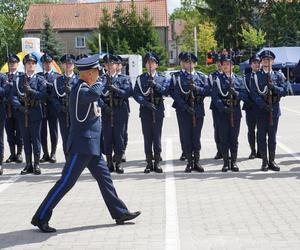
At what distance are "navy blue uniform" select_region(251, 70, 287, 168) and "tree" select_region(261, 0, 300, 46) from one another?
46.3 metres

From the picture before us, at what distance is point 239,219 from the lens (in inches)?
255

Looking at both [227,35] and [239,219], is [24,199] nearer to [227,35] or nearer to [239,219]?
[239,219]

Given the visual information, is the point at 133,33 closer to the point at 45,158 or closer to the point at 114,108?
the point at 45,158

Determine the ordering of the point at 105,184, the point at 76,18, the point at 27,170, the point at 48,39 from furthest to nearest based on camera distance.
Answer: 1. the point at 76,18
2. the point at 48,39
3. the point at 27,170
4. the point at 105,184

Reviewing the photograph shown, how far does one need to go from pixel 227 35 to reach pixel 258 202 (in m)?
51.6

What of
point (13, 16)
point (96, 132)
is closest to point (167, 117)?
point (96, 132)

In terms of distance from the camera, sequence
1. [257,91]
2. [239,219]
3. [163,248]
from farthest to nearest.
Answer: [257,91], [239,219], [163,248]

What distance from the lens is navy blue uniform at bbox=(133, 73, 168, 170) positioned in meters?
9.36

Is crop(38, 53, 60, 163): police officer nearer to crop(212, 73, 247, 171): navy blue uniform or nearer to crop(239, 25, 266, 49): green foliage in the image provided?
crop(212, 73, 247, 171): navy blue uniform

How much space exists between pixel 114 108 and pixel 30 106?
1.41 metres

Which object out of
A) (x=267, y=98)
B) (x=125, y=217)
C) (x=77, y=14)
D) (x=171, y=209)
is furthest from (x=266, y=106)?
(x=77, y=14)

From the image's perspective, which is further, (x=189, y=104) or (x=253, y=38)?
(x=253, y=38)

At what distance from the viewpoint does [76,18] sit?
68.1 metres

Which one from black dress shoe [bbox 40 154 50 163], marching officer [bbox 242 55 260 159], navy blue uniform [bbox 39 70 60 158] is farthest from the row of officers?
black dress shoe [bbox 40 154 50 163]
